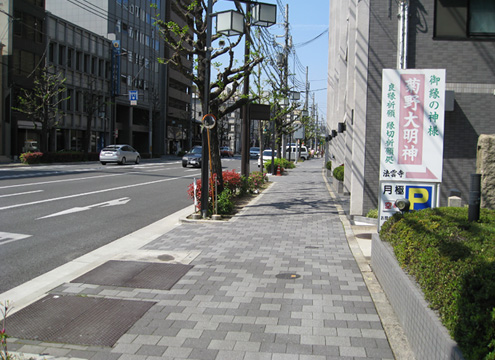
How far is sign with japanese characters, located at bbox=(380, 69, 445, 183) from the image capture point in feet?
23.2

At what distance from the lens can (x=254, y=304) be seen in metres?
5.18

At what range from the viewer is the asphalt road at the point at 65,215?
23.9ft

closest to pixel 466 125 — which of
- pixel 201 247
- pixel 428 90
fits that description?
pixel 428 90

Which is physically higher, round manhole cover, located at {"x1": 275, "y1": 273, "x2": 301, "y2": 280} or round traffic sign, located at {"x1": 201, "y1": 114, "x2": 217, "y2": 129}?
round traffic sign, located at {"x1": 201, "y1": 114, "x2": 217, "y2": 129}

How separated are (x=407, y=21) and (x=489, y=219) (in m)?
6.38

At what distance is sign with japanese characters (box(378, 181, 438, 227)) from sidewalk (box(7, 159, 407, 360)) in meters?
0.93

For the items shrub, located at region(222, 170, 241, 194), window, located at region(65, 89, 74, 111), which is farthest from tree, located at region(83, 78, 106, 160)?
shrub, located at region(222, 170, 241, 194)

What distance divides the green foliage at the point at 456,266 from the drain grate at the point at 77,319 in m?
2.85

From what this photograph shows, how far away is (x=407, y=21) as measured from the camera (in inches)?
412

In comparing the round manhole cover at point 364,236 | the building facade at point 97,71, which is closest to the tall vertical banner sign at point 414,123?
the round manhole cover at point 364,236

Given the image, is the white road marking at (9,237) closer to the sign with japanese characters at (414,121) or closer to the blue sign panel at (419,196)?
the sign with japanese characters at (414,121)

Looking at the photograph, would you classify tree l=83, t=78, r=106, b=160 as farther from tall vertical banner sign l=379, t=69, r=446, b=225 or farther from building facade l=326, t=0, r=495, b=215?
tall vertical banner sign l=379, t=69, r=446, b=225

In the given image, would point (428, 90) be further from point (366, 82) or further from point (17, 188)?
point (17, 188)

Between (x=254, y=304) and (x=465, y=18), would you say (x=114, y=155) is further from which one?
(x=254, y=304)
